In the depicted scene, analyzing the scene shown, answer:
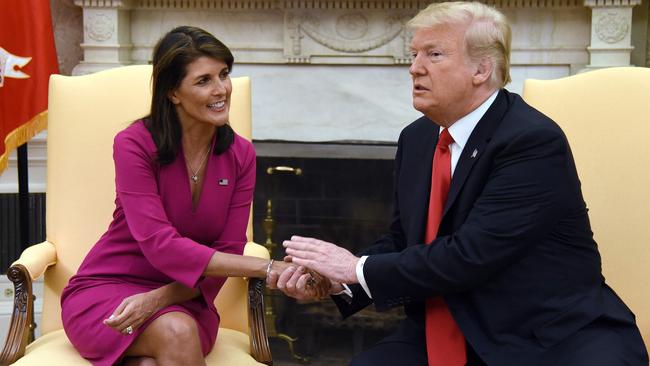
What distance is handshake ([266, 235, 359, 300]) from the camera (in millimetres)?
2281

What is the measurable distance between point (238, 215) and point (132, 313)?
441 mm

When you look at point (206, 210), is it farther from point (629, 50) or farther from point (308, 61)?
point (629, 50)

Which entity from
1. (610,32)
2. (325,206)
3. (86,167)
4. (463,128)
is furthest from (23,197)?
(610,32)

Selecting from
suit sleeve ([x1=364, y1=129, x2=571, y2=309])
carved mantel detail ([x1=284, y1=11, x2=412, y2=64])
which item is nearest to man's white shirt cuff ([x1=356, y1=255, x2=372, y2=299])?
suit sleeve ([x1=364, y1=129, x2=571, y2=309])

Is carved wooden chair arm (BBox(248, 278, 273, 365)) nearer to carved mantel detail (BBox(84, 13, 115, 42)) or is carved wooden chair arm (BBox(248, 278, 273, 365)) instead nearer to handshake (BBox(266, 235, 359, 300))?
handshake (BBox(266, 235, 359, 300))

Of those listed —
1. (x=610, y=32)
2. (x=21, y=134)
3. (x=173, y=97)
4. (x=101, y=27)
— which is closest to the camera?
(x=173, y=97)

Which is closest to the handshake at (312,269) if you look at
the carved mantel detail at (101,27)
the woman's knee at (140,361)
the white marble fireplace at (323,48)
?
the woman's knee at (140,361)

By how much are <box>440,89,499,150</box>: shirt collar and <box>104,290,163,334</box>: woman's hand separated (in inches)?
34.3

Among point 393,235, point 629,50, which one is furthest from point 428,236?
point 629,50

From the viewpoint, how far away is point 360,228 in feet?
15.5

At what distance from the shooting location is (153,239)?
7.95 feet

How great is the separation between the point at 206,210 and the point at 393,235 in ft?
1.68

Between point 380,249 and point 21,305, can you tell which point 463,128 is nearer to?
point 380,249

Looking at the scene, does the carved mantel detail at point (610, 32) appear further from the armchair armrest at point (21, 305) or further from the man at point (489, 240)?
the armchair armrest at point (21, 305)
